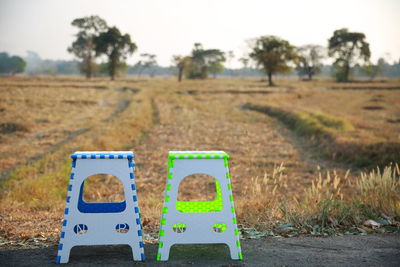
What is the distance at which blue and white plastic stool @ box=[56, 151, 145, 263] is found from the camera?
4.36 m

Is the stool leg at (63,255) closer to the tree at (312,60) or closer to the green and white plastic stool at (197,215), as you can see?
the green and white plastic stool at (197,215)

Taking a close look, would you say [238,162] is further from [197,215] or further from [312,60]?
[312,60]

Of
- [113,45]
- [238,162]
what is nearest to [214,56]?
[113,45]

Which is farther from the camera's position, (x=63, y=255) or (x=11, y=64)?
(x=11, y=64)

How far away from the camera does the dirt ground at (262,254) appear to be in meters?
4.38

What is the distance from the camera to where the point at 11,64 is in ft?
377

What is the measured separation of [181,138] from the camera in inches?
728

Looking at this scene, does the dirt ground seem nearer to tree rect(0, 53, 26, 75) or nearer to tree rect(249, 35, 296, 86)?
tree rect(249, 35, 296, 86)

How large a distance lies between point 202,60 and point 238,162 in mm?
101179

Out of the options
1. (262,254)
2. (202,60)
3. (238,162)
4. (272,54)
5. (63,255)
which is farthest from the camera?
(202,60)

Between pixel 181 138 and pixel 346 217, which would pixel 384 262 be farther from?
pixel 181 138

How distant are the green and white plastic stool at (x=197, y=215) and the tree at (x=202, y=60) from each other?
320 feet

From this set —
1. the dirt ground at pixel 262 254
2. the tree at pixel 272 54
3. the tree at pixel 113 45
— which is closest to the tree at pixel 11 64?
the tree at pixel 113 45

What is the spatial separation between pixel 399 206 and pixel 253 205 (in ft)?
7.52
